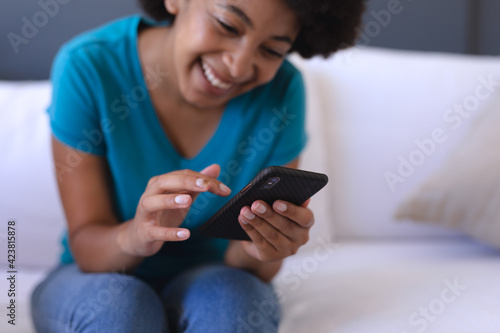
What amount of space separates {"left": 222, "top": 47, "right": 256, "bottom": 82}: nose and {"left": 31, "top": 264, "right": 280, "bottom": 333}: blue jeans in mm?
286

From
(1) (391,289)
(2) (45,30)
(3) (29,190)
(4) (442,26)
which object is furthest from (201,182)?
(4) (442,26)

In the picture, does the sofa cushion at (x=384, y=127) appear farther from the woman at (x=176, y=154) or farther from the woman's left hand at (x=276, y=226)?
the woman's left hand at (x=276, y=226)

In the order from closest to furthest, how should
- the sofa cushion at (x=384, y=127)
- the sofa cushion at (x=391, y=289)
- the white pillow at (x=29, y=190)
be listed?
the sofa cushion at (x=391, y=289) < the white pillow at (x=29, y=190) < the sofa cushion at (x=384, y=127)

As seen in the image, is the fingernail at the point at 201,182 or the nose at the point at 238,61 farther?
the nose at the point at 238,61

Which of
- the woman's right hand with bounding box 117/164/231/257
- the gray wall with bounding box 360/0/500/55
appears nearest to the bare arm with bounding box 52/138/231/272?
the woman's right hand with bounding box 117/164/231/257

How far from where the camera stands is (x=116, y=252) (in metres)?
0.78

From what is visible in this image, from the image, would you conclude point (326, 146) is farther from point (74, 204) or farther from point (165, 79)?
point (74, 204)

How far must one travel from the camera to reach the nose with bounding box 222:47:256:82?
0.78 meters

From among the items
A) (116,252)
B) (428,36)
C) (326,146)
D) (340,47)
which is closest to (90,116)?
(116,252)

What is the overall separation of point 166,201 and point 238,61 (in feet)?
0.82

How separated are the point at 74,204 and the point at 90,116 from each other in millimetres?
138

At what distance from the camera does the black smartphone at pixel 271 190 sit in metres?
0.61

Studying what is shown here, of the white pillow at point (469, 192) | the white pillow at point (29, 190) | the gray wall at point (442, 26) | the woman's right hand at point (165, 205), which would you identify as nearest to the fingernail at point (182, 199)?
the woman's right hand at point (165, 205)

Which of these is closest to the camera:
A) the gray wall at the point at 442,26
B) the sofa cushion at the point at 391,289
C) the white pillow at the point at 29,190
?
the sofa cushion at the point at 391,289
